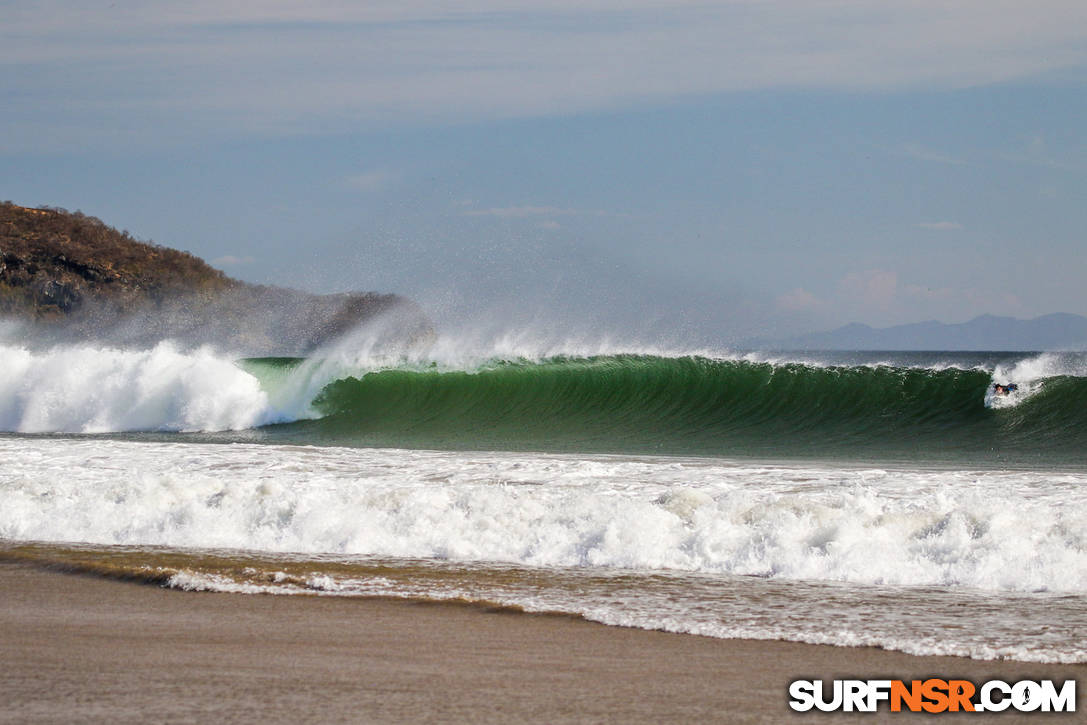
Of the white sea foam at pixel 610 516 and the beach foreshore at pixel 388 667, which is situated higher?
the white sea foam at pixel 610 516

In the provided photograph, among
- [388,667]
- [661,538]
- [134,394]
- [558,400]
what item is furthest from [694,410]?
[388,667]

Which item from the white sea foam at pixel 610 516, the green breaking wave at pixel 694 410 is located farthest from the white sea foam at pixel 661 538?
the green breaking wave at pixel 694 410

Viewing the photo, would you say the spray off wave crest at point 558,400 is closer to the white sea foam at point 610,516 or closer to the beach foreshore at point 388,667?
the white sea foam at point 610,516

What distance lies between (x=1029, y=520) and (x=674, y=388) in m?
13.0

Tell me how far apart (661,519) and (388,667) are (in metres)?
3.27

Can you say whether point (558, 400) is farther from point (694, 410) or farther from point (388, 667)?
point (388, 667)

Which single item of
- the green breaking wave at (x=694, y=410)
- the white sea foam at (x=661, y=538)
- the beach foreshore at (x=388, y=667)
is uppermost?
the green breaking wave at (x=694, y=410)

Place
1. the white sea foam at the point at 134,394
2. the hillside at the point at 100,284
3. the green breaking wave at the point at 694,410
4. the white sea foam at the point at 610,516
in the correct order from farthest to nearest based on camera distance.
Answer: the hillside at the point at 100,284
the white sea foam at the point at 134,394
the green breaking wave at the point at 694,410
the white sea foam at the point at 610,516

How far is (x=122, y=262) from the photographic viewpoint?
232ft

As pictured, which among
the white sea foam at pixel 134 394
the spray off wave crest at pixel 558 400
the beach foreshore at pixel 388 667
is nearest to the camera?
the beach foreshore at pixel 388 667

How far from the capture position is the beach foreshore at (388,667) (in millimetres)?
3883

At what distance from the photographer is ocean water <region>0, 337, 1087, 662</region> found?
18.9 ft

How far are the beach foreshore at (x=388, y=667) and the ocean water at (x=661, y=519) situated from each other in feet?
0.97

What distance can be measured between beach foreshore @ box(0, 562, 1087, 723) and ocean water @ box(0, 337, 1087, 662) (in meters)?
0.30
